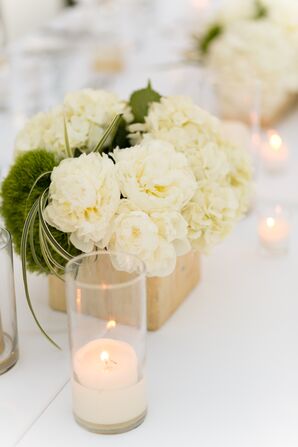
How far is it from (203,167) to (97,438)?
385 mm

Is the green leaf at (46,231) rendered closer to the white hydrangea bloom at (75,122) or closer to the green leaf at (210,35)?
the white hydrangea bloom at (75,122)

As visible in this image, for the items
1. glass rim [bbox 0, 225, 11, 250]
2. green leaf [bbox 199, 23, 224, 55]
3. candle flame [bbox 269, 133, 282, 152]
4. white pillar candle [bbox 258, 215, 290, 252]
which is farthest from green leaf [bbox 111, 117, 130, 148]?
green leaf [bbox 199, 23, 224, 55]

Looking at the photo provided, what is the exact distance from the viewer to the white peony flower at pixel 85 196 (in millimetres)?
922

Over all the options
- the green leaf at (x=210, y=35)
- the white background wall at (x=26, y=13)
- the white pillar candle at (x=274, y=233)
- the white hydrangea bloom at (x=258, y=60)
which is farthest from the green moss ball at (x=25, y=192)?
the white background wall at (x=26, y=13)

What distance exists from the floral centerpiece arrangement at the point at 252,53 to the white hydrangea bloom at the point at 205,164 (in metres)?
0.67

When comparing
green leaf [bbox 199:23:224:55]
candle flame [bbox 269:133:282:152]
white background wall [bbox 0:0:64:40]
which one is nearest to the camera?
candle flame [bbox 269:133:282:152]

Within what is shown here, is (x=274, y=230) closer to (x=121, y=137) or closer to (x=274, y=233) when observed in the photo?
(x=274, y=233)

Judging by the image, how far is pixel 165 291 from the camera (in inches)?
43.9

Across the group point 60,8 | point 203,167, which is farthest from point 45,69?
point 60,8

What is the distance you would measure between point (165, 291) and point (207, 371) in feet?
0.49

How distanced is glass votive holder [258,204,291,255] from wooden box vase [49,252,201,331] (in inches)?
6.5

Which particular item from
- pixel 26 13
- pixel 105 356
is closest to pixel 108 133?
pixel 105 356

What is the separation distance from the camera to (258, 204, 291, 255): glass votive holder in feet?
4.35

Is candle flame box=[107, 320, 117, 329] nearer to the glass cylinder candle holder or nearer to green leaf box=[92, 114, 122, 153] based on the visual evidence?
the glass cylinder candle holder
